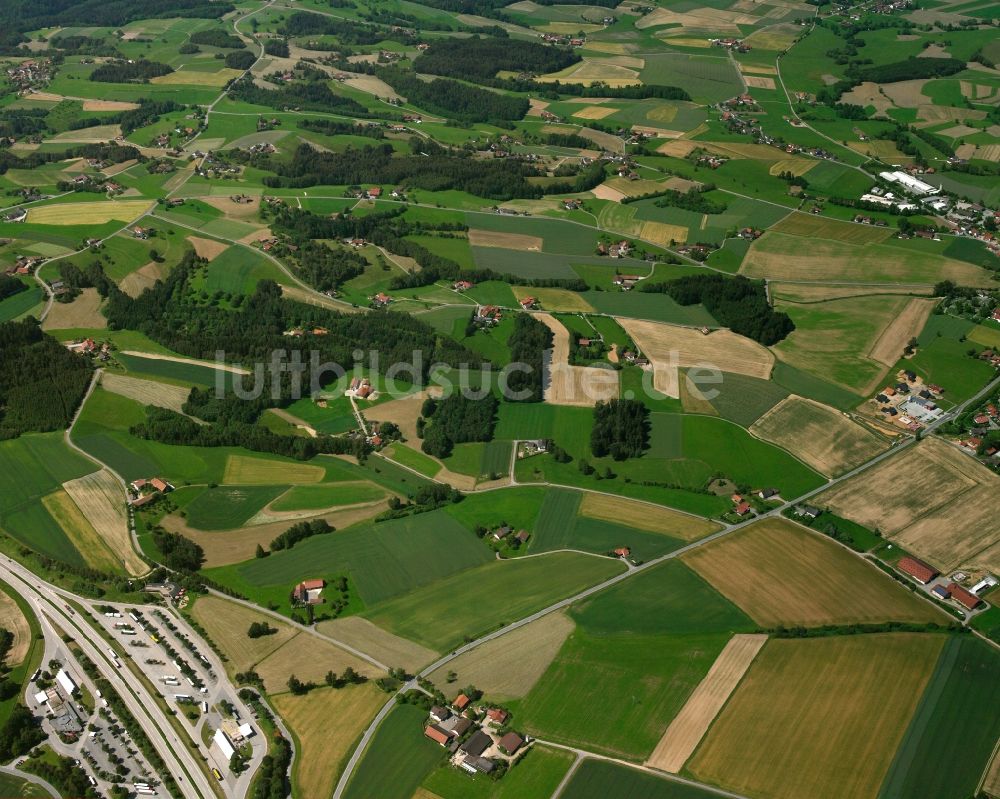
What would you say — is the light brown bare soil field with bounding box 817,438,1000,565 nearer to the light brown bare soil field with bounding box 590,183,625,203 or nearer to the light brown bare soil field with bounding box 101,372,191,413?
the light brown bare soil field with bounding box 101,372,191,413

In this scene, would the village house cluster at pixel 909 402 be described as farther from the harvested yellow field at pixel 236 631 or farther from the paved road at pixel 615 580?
the harvested yellow field at pixel 236 631

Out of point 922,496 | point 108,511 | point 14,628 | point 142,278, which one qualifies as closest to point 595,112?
point 142,278

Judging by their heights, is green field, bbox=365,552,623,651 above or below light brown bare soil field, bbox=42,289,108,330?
above

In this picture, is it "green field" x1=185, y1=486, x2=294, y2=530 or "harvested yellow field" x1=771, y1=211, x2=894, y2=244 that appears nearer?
"green field" x1=185, y1=486, x2=294, y2=530

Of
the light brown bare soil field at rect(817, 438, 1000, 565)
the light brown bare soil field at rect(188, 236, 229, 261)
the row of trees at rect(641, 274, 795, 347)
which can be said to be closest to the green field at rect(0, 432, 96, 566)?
the light brown bare soil field at rect(188, 236, 229, 261)

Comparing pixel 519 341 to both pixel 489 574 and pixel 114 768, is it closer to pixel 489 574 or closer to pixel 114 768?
pixel 489 574

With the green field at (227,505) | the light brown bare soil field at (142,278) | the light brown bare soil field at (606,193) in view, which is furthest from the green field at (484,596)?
the light brown bare soil field at (606,193)

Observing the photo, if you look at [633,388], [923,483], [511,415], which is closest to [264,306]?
[511,415]
